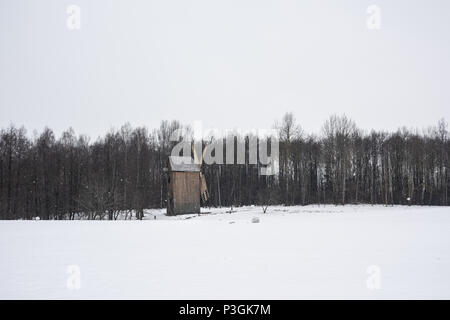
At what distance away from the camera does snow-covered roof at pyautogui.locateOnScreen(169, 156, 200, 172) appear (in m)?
41.0

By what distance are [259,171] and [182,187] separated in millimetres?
22399

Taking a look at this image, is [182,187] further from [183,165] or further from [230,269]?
[230,269]

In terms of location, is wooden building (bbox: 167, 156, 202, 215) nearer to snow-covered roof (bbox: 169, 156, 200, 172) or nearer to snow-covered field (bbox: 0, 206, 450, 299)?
snow-covered roof (bbox: 169, 156, 200, 172)

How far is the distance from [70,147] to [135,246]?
50228mm

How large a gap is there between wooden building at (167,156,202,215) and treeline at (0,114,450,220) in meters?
6.00

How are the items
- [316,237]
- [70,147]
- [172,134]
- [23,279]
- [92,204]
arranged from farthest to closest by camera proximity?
[172,134] < [70,147] < [92,204] < [316,237] < [23,279]

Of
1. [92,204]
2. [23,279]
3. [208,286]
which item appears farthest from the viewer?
[92,204]

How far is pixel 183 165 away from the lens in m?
41.6

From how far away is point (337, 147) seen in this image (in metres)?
52.8

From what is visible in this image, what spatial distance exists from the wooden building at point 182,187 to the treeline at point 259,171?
236 inches

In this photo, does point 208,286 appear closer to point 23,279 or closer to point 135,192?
point 23,279

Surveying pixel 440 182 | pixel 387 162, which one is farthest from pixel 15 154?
pixel 440 182

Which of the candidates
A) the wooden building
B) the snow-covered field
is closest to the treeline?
the wooden building

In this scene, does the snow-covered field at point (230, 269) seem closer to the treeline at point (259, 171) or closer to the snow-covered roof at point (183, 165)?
the snow-covered roof at point (183, 165)
